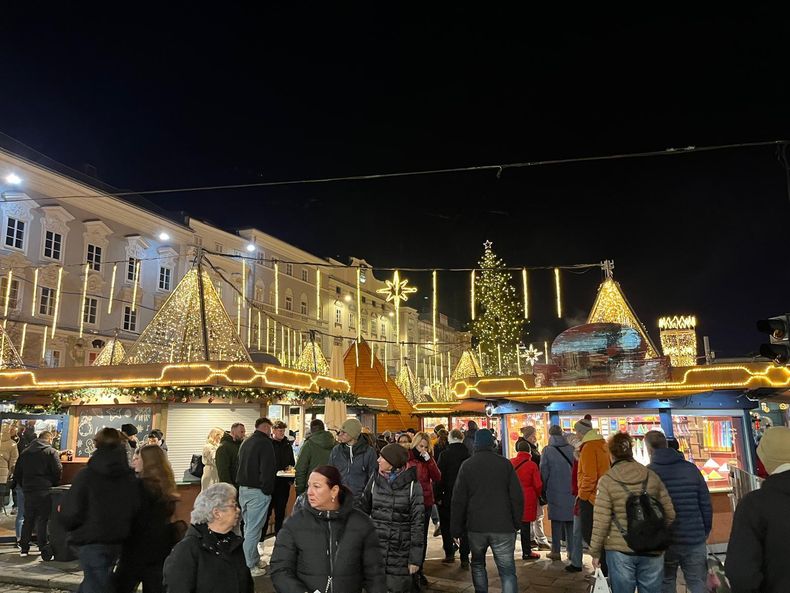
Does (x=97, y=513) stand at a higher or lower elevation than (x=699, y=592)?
higher

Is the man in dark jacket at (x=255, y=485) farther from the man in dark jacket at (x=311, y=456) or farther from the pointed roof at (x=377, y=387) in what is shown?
the pointed roof at (x=377, y=387)

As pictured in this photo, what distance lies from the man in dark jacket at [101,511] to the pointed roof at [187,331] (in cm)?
1040

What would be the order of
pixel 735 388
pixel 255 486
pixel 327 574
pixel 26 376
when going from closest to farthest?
pixel 327 574
pixel 255 486
pixel 735 388
pixel 26 376

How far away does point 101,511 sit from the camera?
4449mm

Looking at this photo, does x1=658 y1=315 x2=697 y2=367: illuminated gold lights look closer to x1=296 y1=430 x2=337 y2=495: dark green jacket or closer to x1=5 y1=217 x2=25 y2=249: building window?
x1=296 y1=430 x2=337 y2=495: dark green jacket

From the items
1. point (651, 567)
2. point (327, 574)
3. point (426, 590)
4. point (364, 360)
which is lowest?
point (426, 590)

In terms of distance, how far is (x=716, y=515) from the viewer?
340 inches

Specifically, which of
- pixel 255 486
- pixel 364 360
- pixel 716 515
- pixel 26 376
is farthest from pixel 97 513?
pixel 364 360

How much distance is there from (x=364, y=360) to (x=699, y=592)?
22536 mm

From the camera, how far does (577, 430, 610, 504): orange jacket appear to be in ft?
23.4

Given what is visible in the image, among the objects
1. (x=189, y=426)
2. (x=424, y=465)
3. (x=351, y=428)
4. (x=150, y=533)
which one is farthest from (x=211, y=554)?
(x=189, y=426)

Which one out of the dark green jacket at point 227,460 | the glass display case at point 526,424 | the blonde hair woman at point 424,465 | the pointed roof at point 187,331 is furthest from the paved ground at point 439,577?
the pointed roof at point 187,331

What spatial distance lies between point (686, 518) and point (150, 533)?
14.7 ft

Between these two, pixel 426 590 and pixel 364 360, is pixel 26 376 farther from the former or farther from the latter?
pixel 364 360
